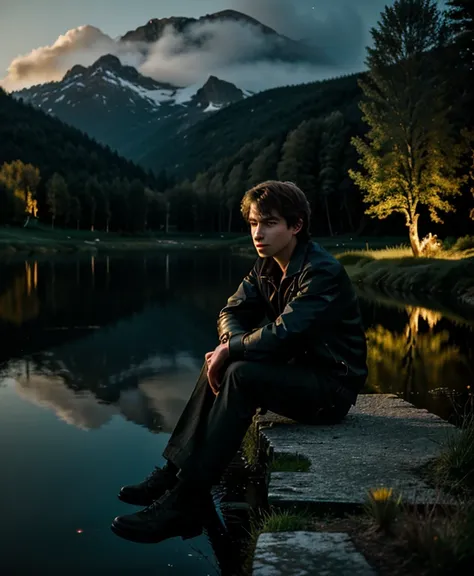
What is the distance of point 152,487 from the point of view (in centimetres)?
425

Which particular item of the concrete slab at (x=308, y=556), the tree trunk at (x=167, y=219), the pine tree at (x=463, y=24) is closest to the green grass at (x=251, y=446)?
the concrete slab at (x=308, y=556)

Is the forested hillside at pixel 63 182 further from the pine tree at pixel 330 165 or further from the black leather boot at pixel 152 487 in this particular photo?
the black leather boot at pixel 152 487

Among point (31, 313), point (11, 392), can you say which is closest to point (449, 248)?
point (31, 313)

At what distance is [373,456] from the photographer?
14.2 feet

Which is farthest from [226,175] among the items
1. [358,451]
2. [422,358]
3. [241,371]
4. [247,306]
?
[241,371]

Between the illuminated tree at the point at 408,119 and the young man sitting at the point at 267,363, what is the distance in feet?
78.0

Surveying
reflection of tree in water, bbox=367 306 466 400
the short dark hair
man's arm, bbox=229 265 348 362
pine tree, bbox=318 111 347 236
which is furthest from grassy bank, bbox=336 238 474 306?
pine tree, bbox=318 111 347 236

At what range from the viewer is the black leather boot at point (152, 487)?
4234mm

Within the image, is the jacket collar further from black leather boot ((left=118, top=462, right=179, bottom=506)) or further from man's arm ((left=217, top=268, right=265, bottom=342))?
black leather boot ((left=118, top=462, right=179, bottom=506))

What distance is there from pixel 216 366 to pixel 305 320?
0.56 metres

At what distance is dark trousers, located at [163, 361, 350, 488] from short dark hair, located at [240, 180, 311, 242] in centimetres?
88

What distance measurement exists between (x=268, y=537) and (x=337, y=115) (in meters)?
92.1

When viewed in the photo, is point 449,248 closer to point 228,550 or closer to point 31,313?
point 31,313

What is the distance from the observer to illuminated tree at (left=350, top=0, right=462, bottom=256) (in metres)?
27.9
